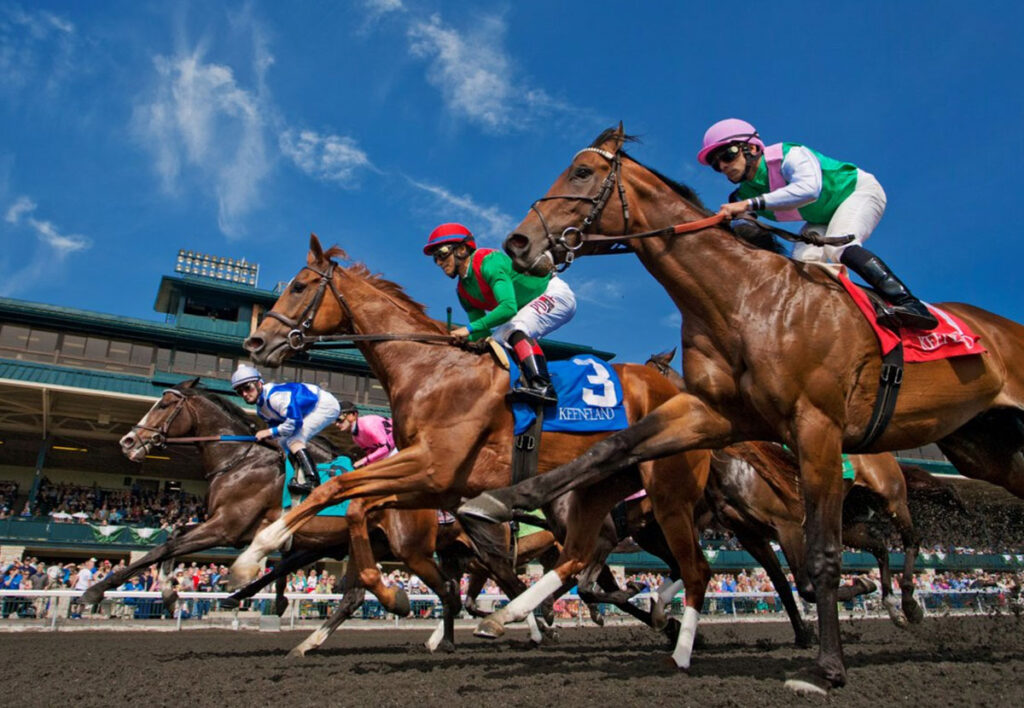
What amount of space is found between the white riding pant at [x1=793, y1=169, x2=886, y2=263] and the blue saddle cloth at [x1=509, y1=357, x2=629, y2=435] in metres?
1.59

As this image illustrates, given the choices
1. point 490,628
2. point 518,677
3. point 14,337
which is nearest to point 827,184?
point 490,628

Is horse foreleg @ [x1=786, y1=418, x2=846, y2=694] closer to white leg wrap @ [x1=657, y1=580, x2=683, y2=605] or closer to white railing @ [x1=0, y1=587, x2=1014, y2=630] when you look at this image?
white leg wrap @ [x1=657, y1=580, x2=683, y2=605]

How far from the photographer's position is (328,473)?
8.56m

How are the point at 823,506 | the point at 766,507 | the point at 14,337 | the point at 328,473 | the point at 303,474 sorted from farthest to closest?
the point at 14,337 < the point at 328,473 < the point at 303,474 < the point at 766,507 < the point at 823,506

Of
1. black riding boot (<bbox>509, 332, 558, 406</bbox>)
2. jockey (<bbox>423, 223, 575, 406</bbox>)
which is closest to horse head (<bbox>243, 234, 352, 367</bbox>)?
jockey (<bbox>423, 223, 575, 406</bbox>)

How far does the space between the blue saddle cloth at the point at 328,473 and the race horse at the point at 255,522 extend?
0.29 ft

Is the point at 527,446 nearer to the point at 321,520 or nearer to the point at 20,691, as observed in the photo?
the point at 20,691

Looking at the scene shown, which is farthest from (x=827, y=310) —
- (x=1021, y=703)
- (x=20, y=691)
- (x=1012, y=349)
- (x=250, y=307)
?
(x=250, y=307)

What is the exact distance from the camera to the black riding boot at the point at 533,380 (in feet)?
16.4

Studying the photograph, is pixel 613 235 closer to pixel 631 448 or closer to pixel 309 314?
pixel 631 448

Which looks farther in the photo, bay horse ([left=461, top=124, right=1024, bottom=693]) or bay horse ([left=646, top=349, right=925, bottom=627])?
bay horse ([left=646, top=349, right=925, bottom=627])

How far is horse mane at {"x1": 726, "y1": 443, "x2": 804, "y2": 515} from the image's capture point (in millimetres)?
7152

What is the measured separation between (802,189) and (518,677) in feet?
10.9

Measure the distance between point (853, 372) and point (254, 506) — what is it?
649 centimetres
